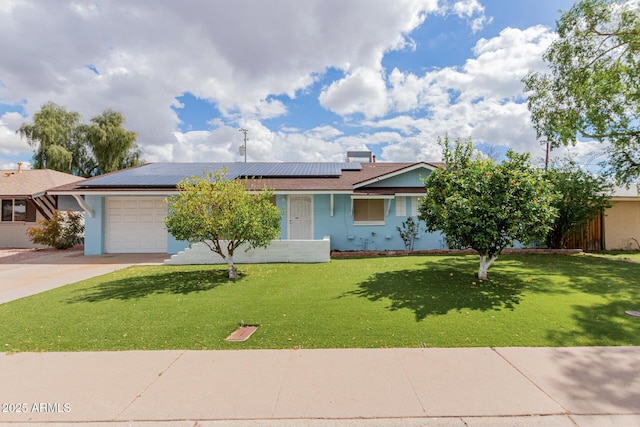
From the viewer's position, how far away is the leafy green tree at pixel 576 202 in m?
→ 12.1

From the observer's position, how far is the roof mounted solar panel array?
42.7ft

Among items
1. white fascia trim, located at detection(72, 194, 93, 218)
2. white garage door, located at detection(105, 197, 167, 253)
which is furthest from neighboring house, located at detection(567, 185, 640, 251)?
white fascia trim, located at detection(72, 194, 93, 218)

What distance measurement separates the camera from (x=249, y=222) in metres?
7.71

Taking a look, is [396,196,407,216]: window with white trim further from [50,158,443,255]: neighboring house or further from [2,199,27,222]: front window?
[2,199,27,222]: front window

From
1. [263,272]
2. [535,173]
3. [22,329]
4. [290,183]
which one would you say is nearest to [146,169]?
[290,183]

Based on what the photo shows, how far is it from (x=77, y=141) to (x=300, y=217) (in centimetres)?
2799

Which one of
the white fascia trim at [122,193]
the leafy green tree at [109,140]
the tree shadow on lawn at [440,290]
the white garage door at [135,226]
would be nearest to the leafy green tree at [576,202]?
the tree shadow on lawn at [440,290]

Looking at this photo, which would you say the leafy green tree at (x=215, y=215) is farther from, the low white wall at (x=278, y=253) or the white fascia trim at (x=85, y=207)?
the white fascia trim at (x=85, y=207)

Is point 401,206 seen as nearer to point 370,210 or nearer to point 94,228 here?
point 370,210

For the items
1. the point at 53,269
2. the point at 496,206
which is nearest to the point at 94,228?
the point at 53,269

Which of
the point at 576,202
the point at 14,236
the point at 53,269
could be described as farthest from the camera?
the point at 14,236

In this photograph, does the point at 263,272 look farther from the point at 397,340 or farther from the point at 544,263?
the point at 544,263

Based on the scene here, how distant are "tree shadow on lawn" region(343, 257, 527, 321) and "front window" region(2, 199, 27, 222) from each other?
65.6 ft

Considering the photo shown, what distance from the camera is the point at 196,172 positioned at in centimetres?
1505
